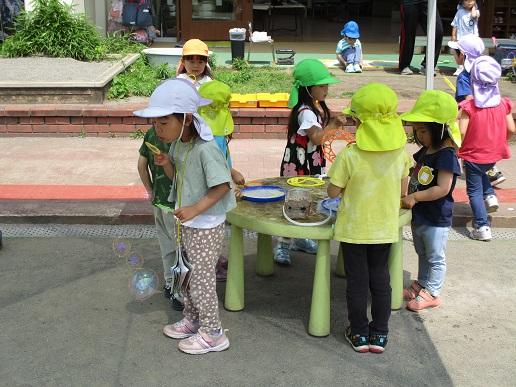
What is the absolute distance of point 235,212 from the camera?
4504 millimetres

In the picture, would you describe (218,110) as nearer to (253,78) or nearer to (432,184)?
(432,184)

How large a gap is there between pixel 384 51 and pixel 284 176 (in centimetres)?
911

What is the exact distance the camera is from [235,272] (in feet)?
15.2

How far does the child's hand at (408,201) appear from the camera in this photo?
4.41 meters

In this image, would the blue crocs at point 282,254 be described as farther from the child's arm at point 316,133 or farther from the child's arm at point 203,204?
the child's arm at point 203,204

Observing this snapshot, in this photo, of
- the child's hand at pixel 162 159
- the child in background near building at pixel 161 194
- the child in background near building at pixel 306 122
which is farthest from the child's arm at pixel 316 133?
the child's hand at pixel 162 159

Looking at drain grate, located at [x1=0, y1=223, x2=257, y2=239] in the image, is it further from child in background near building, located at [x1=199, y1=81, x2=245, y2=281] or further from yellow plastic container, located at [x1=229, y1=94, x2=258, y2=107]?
yellow plastic container, located at [x1=229, y1=94, x2=258, y2=107]

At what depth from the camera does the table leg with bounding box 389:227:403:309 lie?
15.2ft

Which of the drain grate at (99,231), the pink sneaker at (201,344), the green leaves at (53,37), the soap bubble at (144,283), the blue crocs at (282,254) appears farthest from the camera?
the green leaves at (53,37)

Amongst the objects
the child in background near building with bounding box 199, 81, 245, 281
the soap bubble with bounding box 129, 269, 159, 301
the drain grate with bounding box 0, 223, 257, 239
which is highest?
the child in background near building with bounding box 199, 81, 245, 281

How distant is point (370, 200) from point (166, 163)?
1103 millimetres

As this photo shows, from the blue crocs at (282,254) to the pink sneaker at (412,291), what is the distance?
3.09 feet

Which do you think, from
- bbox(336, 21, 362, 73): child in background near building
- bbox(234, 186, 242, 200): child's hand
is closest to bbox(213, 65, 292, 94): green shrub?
bbox(336, 21, 362, 73): child in background near building

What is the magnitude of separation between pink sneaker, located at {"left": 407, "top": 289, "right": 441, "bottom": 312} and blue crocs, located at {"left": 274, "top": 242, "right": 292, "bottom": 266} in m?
1.06
